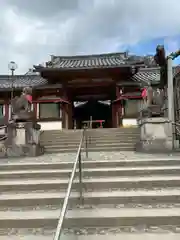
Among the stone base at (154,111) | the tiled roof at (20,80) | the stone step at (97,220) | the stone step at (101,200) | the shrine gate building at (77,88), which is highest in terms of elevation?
the tiled roof at (20,80)

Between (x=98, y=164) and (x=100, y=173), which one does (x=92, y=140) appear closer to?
Result: (x=98, y=164)

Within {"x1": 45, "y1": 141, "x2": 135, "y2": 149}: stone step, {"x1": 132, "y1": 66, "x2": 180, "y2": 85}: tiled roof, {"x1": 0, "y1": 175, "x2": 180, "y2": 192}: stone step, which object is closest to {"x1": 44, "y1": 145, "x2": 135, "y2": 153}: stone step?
{"x1": 45, "y1": 141, "x2": 135, "y2": 149}: stone step

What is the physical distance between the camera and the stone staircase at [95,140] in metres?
9.39

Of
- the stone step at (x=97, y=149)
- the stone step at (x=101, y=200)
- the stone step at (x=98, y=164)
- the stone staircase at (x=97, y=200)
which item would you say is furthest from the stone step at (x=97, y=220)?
the stone step at (x=97, y=149)

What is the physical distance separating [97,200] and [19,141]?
4.70 meters

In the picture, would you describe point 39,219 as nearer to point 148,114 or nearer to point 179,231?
point 179,231

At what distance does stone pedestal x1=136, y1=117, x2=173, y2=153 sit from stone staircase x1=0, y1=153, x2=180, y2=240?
227cm

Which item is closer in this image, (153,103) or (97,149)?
(153,103)

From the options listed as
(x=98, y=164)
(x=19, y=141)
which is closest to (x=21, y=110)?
(x=19, y=141)

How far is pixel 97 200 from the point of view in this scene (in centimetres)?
421

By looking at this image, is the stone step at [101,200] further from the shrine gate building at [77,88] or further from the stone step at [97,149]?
the shrine gate building at [77,88]

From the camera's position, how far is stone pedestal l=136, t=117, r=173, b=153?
8008 millimetres

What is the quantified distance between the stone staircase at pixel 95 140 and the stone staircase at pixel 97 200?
3614 mm

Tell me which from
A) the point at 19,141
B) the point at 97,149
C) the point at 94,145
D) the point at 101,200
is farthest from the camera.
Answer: the point at 94,145
